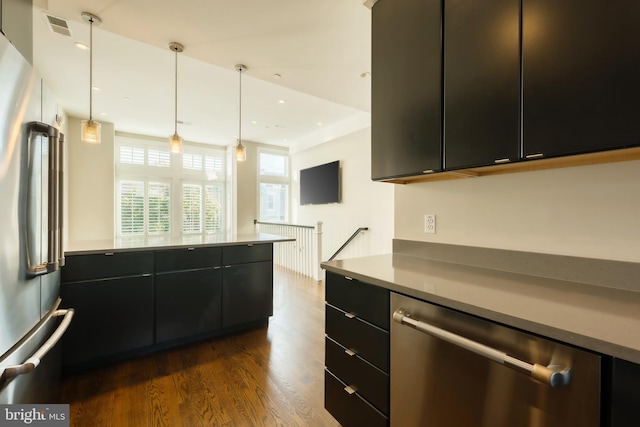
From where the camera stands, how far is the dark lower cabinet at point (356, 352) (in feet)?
4.27

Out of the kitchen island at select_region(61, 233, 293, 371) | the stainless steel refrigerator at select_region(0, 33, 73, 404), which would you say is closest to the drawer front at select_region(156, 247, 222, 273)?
the kitchen island at select_region(61, 233, 293, 371)

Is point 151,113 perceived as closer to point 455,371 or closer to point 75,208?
point 75,208

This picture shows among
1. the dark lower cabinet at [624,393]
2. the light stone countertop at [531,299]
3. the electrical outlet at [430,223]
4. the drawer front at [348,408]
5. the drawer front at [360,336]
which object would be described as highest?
the electrical outlet at [430,223]

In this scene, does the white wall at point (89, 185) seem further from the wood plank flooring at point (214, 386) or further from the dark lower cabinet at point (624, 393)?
the dark lower cabinet at point (624, 393)

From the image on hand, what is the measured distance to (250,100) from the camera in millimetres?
4422

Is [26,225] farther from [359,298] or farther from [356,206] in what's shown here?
[356,206]

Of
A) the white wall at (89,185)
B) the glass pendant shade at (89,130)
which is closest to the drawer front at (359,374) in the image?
the glass pendant shade at (89,130)

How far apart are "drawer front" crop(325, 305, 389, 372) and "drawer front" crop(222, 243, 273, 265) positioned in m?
1.48

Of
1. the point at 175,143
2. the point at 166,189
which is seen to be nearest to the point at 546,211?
the point at 175,143

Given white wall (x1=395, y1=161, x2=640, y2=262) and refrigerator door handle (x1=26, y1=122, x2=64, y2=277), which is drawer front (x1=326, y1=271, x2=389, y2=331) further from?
refrigerator door handle (x1=26, y1=122, x2=64, y2=277)

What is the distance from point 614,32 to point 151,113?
19.4 ft

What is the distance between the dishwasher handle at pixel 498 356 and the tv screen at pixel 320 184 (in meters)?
4.37

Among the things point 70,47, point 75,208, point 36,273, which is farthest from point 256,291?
point 75,208

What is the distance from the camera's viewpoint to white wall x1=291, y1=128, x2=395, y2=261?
457 centimetres
